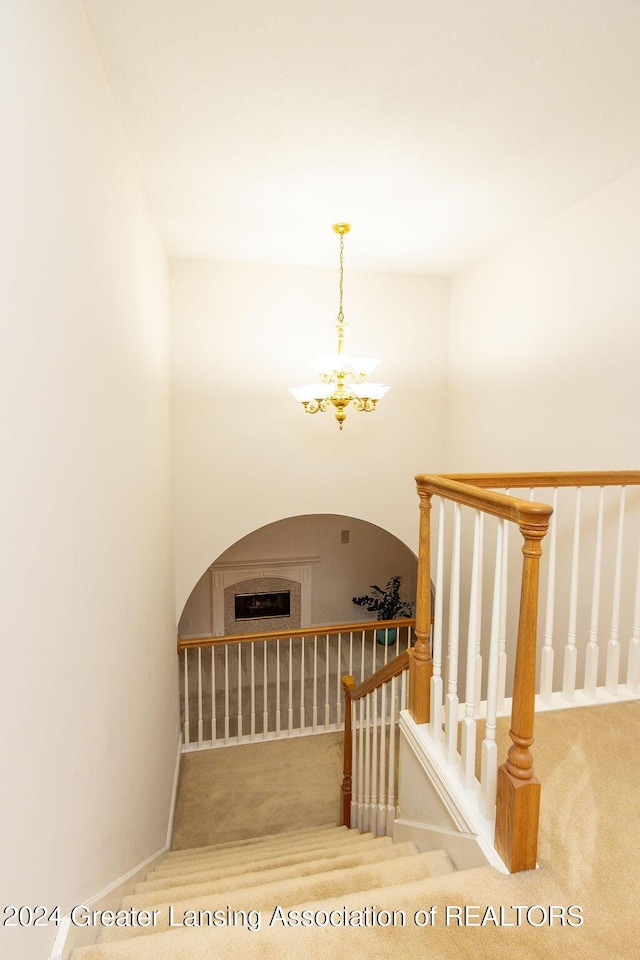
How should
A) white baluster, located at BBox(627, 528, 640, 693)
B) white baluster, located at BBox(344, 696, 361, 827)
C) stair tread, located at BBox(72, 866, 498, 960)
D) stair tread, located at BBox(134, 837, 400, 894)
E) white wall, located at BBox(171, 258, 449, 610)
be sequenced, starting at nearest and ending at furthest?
stair tread, located at BBox(72, 866, 498, 960) → stair tread, located at BBox(134, 837, 400, 894) → white baluster, located at BBox(627, 528, 640, 693) → white baluster, located at BBox(344, 696, 361, 827) → white wall, located at BBox(171, 258, 449, 610)

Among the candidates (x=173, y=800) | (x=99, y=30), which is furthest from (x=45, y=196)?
(x=173, y=800)

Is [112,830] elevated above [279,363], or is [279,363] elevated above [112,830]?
[279,363]

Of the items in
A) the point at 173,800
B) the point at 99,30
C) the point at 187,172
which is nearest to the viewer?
the point at 99,30

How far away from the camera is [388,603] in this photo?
7.87 metres

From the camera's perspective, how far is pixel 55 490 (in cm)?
132

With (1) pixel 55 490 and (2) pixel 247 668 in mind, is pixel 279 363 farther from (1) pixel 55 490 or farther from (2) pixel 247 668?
(2) pixel 247 668

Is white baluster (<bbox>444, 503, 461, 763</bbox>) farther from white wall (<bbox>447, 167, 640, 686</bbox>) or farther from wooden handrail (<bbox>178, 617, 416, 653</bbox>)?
wooden handrail (<bbox>178, 617, 416, 653</bbox>)

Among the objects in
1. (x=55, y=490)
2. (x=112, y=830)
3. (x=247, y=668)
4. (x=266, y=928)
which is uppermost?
(x=55, y=490)

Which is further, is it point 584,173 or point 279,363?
point 279,363

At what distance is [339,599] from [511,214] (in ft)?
20.5

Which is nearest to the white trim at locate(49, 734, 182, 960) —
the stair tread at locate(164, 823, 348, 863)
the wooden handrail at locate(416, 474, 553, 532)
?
the stair tread at locate(164, 823, 348, 863)

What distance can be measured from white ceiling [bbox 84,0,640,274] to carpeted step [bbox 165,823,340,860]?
3.83 m

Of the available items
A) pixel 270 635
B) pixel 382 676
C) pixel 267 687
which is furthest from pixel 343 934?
pixel 267 687

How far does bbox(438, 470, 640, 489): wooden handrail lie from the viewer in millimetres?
2164
